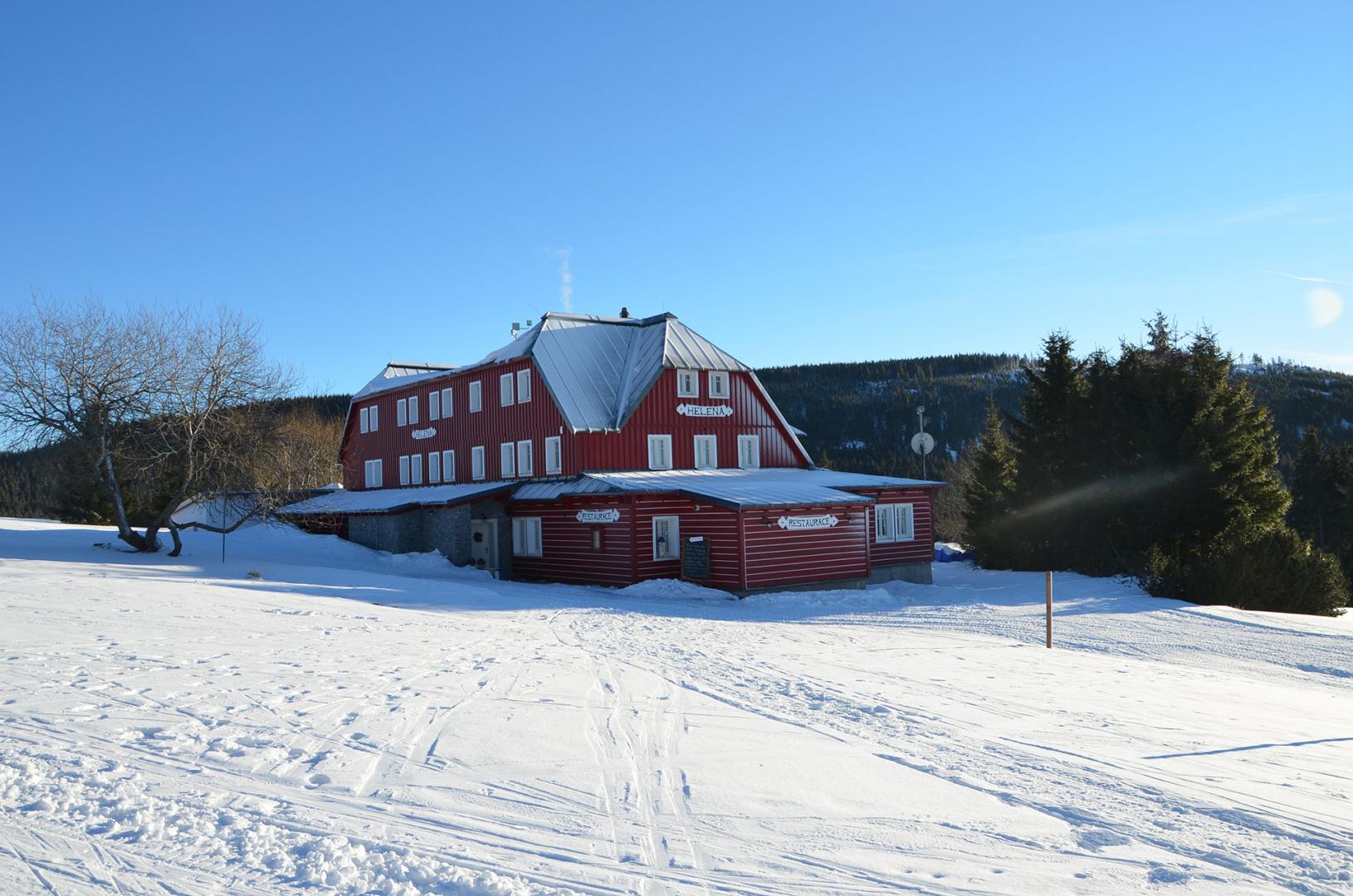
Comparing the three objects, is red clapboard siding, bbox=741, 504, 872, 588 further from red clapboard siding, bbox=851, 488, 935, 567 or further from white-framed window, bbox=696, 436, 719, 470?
white-framed window, bbox=696, 436, 719, 470

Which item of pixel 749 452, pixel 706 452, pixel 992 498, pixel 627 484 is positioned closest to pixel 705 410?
pixel 706 452

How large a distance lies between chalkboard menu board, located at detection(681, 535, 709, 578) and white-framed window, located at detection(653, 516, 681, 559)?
1164 mm

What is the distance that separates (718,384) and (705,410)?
1162 millimetres

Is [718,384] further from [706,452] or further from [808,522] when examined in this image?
[808,522]

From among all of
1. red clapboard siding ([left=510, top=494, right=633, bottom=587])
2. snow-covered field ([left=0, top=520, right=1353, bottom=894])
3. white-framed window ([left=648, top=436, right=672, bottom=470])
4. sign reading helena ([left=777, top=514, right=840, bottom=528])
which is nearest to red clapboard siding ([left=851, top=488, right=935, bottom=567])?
sign reading helena ([left=777, top=514, right=840, bottom=528])

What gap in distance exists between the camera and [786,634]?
17.6m

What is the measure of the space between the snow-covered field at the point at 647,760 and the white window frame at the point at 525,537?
14.3 meters

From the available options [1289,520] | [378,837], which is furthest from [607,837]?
[1289,520]

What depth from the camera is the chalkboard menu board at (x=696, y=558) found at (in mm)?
26609

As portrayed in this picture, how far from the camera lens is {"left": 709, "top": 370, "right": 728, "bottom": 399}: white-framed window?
3334 centimetres

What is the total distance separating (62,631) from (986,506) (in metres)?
31.1

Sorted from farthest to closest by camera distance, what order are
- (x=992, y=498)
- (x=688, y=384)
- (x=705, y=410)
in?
1. (x=992, y=498)
2. (x=705, y=410)
3. (x=688, y=384)

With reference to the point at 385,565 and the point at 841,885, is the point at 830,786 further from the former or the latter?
the point at 385,565

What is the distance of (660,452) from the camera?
105 ft
